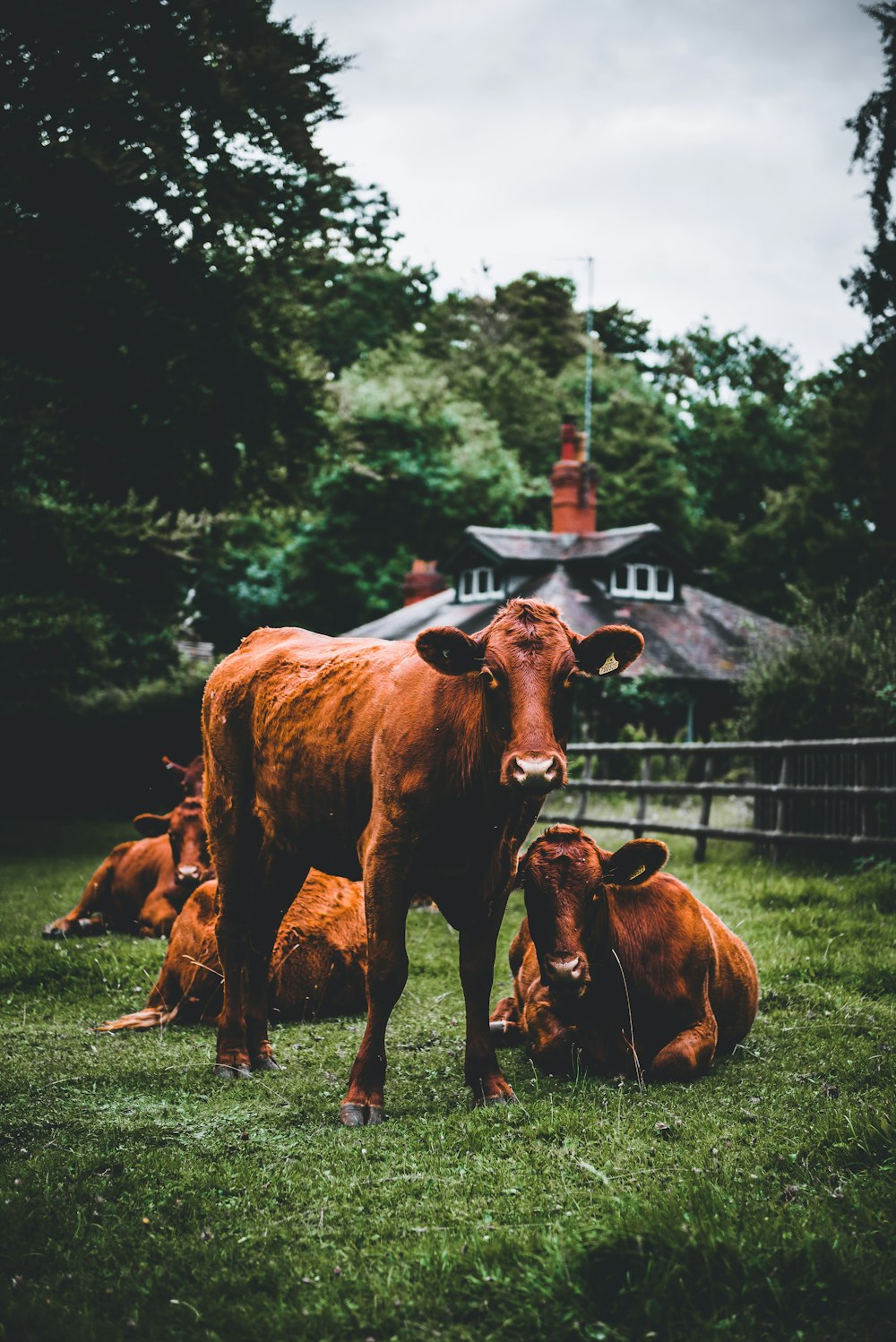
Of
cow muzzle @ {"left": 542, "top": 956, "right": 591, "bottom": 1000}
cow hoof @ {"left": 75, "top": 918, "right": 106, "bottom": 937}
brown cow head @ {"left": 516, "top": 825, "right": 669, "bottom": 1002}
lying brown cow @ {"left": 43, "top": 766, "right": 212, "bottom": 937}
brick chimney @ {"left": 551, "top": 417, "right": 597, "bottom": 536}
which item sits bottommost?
cow hoof @ {"left": 75, "top": 918, "right": 106, "bottom": 937}

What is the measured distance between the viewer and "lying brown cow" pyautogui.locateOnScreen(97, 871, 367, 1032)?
698 cm

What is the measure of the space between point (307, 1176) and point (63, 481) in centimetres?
1548

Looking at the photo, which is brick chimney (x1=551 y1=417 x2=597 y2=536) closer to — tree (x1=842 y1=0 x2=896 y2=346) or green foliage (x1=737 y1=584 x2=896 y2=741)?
tree (x1=842 y1=0 x2=896 y2=346)

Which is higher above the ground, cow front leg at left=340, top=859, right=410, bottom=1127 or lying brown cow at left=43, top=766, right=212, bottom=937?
cow front leg at left=340, top=859, right=410, bottom=1127

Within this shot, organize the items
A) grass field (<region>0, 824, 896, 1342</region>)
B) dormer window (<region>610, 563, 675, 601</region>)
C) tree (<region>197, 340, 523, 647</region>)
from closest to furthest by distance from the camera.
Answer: grass field (<region>0, 824, 896, 1342</region>)
dormer window (<region>610, 563, 675, 601</region>)
tree (<region>197, 340, 523, 647</region>)

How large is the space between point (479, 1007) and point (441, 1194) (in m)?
1.41

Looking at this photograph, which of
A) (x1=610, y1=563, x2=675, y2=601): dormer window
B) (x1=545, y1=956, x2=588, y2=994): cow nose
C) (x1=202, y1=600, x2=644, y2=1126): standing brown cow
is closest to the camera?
(x1=202, y1=600, x2=644, y2=1126): standing brown cow

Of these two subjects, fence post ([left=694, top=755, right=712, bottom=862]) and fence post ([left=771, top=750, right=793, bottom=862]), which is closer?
fence post ([left=771, top=750, right=793, bottom=862])

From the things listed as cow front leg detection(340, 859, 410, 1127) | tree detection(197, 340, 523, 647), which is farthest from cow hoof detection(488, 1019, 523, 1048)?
tree detection(197, 340, 523, 647)

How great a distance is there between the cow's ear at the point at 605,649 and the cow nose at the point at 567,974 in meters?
1.25

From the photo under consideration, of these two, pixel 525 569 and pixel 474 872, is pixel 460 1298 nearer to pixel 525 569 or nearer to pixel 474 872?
pixel 474 872

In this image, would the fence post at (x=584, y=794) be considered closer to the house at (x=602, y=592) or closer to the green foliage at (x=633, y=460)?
the house at (x=602, y=592)

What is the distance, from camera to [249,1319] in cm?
300

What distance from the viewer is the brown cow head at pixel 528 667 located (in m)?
4.46
